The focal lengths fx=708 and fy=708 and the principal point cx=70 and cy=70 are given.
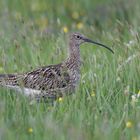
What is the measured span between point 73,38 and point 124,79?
1.07 metres

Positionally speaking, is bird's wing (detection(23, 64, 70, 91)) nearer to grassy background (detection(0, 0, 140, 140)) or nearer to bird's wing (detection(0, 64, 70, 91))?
bird's wing (detection(0, 64, 70, 91))

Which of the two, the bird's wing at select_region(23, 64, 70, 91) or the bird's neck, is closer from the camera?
the bird's wing at select_region(23, 64, 70, 91)

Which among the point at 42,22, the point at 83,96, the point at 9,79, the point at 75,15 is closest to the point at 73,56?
the point at 9,79

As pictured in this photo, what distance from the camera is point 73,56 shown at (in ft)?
27.6

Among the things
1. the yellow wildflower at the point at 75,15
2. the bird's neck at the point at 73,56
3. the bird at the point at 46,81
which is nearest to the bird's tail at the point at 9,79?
the bird at the point at 46,81

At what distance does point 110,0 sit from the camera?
540 inches

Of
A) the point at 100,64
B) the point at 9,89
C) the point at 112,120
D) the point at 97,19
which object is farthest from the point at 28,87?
the point at 97,19

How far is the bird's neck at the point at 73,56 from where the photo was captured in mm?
8258

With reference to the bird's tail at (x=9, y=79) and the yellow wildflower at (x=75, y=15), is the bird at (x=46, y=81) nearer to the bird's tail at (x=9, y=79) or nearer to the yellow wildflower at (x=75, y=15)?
the bird's tail at (x=9, y=79)

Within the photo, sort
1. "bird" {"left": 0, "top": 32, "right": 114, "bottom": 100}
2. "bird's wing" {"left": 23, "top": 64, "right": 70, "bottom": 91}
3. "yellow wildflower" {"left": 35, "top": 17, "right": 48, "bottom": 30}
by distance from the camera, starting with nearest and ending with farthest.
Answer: "bird" {"left": 0, "top": 32, "right": 114, "bottom": 100}
"bird's wing" {"left": 23, "top": 64, "right": 70, "bottom": 91}
"yellow wildflower" {"left": 35, "top": 17, "right": 48, "bottom": 30}

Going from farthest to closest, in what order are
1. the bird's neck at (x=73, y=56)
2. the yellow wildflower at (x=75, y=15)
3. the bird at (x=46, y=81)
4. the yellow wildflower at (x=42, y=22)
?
the yellow wildflower at (x=75, y=15) → the yellow wildflower at (x=42, y=22) → the bird's neck at (x=73, y=56) → the bird at (x=46, y=81)

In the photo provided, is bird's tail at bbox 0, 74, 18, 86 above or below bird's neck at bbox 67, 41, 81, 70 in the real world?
below

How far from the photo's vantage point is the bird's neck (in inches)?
325

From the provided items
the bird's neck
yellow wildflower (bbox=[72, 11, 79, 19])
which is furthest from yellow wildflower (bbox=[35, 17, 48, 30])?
the bird's neck
